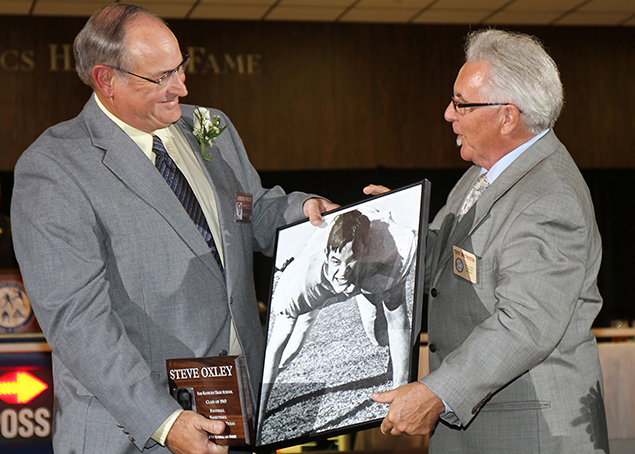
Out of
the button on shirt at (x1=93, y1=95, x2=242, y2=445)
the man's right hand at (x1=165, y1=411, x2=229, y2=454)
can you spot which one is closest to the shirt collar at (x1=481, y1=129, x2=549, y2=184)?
the button on shirt at (x1=93, y1=95, x2=242, y2=445)

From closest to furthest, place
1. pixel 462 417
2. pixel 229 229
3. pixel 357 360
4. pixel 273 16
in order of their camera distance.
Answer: pixel 462 417, pixel 357 360, pixel 229 229, pixel 273 16

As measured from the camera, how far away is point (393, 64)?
7852mm

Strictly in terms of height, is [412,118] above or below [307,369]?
above

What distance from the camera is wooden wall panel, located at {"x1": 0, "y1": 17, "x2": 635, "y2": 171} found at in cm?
710

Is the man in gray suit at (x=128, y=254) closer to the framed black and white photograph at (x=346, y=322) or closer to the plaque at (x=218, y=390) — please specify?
the plaque at (x=218, y=390)

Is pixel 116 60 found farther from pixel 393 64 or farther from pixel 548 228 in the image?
pixel 393 64

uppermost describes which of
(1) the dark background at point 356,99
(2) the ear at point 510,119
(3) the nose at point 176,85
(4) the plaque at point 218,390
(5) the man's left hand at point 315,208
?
(1) the dark background at point 356,99

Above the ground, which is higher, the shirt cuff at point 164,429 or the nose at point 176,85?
→ the nose at point 176,85

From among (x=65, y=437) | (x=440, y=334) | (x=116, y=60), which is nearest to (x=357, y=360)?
(x=440, y=334)

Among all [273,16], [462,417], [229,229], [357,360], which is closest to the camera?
[462,417]

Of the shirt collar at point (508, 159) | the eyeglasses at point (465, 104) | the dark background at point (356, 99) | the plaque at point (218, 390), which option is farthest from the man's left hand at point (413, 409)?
the dark background at point (356, 99)

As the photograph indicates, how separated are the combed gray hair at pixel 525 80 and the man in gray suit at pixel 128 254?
0.63 metres

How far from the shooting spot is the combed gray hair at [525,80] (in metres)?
1.91

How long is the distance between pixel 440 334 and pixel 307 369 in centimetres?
39
